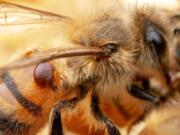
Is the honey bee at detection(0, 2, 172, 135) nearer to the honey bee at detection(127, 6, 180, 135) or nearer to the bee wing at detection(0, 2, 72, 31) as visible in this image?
the honey bee at detection(127, 6, 180, 135)

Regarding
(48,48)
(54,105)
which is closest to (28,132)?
(54,105)

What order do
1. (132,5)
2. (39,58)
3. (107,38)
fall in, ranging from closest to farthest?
(39,58) < (107,38) < (132,5)

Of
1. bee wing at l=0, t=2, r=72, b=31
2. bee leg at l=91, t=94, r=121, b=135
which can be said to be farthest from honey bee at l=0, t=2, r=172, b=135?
bee wing at l=0, t=2, r=72, b=31

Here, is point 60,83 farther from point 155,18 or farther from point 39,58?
point 155,18

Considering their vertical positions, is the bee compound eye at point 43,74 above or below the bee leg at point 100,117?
above

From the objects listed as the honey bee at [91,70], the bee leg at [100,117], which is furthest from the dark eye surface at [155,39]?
the bee leg at [100,117]

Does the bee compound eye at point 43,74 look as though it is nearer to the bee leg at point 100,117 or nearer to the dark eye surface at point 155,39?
the bee leg at point 100,117
